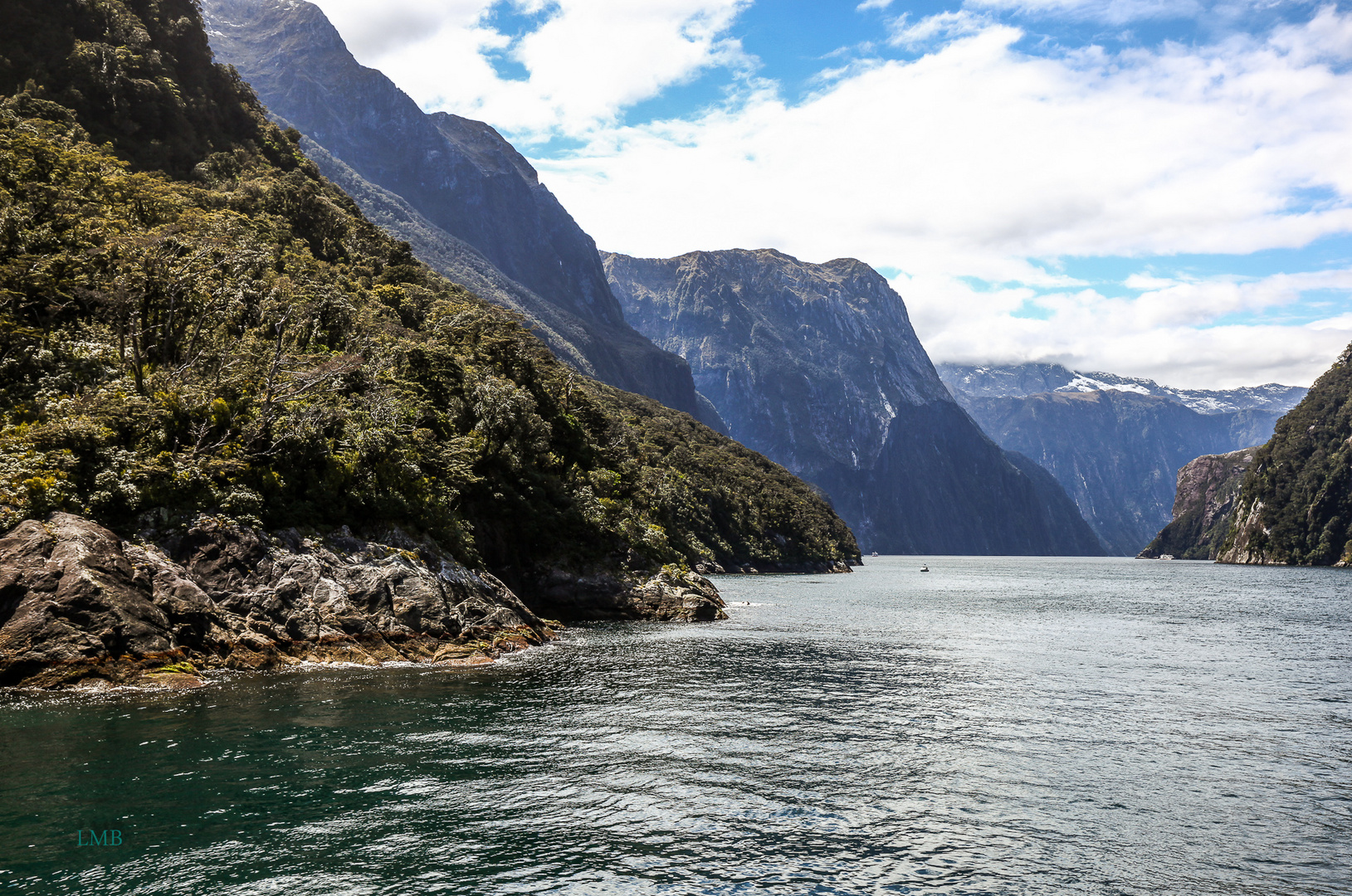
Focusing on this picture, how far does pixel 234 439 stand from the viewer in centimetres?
4444

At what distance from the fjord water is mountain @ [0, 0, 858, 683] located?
Answer: 199 inches

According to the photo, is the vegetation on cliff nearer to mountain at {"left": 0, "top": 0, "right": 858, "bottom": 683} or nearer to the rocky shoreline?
mountain at {"left": 0, "top": 0, "right": 858, "bottom": 683}

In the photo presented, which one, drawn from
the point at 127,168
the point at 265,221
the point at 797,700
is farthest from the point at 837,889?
the point at 127,168

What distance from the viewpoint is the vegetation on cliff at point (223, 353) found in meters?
41.2

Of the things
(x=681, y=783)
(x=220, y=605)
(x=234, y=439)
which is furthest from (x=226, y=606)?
(x=681, y=783)

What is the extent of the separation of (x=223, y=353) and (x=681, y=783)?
41869 millimetres

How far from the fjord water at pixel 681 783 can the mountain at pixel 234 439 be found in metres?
5.05

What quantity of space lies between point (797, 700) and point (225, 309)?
46958 mm

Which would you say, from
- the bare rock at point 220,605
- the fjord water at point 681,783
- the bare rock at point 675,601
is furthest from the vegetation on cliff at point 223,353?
the fjord water at point 681,783

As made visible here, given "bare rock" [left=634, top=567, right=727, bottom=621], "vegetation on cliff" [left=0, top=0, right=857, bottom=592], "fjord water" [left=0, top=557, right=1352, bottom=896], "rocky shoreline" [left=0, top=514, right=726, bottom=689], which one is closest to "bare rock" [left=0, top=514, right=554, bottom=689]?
"rocky shoreline" [left=0, top=514, right=726, bottom=689]

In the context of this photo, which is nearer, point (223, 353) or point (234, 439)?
point (234, 439)

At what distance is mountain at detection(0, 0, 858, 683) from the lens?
3619 cm

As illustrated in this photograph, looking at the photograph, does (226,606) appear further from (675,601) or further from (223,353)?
(675,601)

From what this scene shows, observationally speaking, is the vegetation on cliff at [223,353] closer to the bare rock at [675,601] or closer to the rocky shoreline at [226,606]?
the rocky shoreline at [226,606]
